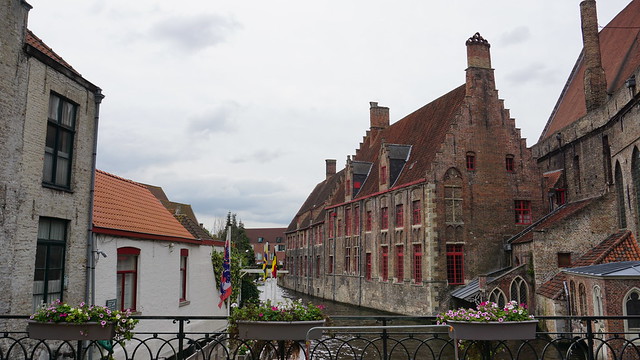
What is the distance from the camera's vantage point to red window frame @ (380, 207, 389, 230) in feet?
107

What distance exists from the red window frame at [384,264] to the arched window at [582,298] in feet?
51.2

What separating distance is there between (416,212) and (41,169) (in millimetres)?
22169

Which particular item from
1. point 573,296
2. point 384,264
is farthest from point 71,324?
point 384,264

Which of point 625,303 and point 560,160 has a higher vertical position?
point 560,160

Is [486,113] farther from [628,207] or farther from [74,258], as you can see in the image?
[74,258]

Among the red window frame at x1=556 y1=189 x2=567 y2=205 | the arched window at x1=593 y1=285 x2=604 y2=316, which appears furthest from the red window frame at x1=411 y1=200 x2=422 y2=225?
the arched window at x1=593 y1=285 x2=604 y2=316

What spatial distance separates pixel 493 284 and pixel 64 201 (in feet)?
60.5

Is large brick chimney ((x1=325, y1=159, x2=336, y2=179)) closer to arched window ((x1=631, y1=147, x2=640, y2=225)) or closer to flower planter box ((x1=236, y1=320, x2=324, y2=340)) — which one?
arched window ((x1=631, y1=147, x2=640, y2=225))

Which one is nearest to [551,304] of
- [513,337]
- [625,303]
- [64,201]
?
[625,303]

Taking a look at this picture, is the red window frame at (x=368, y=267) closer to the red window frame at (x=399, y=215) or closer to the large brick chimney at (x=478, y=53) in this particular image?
the red window frame at (x=399, y=215)

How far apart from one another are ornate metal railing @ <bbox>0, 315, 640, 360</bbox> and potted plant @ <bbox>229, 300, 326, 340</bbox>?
0.73 feet

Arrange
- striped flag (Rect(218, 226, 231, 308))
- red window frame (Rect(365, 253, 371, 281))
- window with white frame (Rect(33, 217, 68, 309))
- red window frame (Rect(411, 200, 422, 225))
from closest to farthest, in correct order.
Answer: window with white frame (Rect(33, 217, 68, 309))
striped flag (Rect(218, 226, 231, 308))
red window frame (Rect(411, 200, 422, 225))
red window frame (Rect(365, 253, 371, 281))

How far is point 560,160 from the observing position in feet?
96.4

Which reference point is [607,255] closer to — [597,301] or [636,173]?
[636,173]
